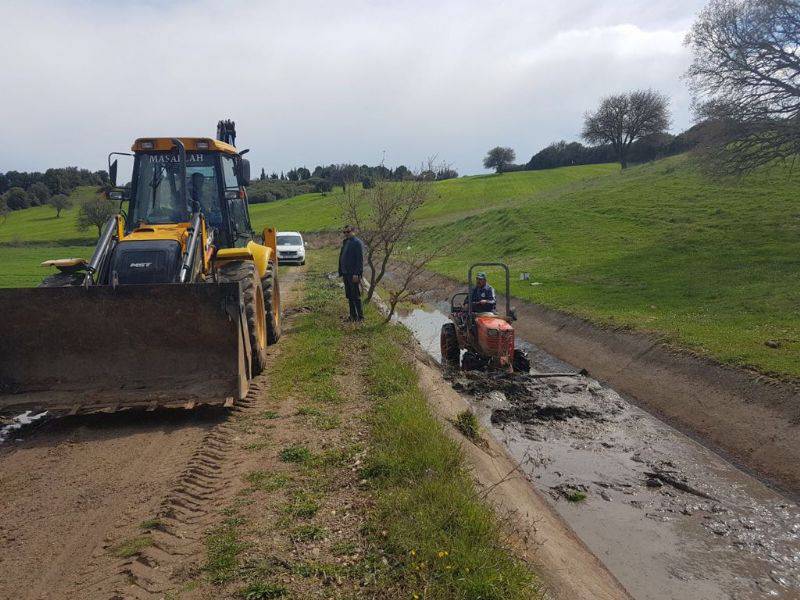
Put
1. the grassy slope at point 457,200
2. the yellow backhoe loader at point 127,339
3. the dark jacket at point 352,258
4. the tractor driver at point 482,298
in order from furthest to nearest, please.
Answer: the grassy slope at point 457,200 < the dark jacket at point 352,258 < the tractor driver at point 482,298 < the yellow backhoe loader at point 127,339

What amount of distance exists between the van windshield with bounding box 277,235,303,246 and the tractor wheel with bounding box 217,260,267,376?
71.0 feet

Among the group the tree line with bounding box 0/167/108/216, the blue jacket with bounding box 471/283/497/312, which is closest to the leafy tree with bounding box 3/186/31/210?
the tree line with bounding box 0/167/108/216

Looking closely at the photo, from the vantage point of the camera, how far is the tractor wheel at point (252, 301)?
27.0ft

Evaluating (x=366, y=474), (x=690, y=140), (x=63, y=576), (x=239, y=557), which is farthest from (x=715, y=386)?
(x=690, y=140)

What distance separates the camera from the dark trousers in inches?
486

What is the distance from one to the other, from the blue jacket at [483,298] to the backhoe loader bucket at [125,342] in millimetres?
5987

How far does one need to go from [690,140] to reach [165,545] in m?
23.6

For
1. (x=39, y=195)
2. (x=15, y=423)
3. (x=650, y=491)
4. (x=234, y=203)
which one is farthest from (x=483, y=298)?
(x=39, y=195)

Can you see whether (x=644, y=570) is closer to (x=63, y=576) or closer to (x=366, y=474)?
(x=366, y=474)

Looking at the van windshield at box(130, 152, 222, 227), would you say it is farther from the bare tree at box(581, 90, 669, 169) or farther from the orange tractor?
the bare tree at box(581, 90, 669, 169)

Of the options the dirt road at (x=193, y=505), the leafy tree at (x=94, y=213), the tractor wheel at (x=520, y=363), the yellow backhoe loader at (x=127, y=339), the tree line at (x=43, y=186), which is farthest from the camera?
the tree line at (x=43, y=186)

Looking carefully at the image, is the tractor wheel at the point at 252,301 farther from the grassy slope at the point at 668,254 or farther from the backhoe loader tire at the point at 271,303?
the grassy slope at the point at 668,254

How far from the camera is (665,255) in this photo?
67.3 feet

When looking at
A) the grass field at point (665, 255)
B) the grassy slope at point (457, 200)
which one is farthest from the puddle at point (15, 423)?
the grassy slope at point (457, 200)
